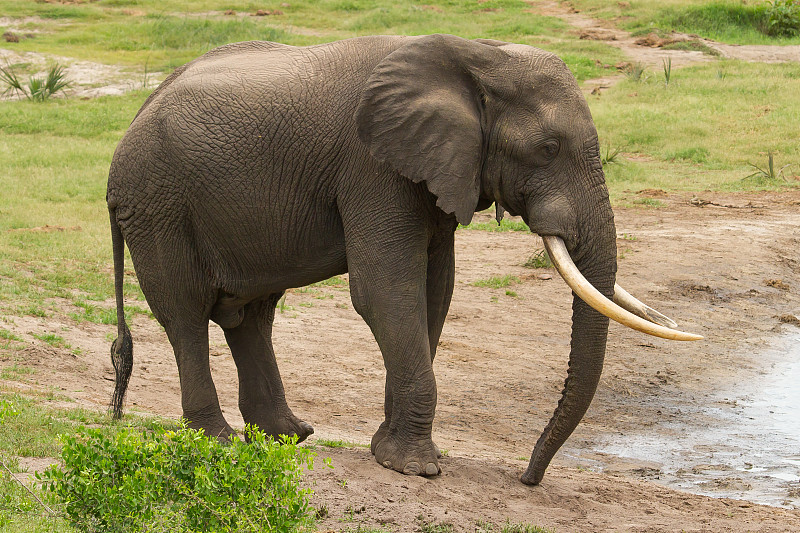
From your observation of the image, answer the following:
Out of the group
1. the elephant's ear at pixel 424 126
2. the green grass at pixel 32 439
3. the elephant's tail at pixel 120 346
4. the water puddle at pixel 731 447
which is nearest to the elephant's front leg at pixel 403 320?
the elephant's ear at pixel 424 126

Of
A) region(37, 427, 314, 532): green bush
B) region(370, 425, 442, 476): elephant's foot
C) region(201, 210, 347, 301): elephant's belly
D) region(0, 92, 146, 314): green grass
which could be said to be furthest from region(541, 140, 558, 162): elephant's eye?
region(0, 92, 146, 314): green grass

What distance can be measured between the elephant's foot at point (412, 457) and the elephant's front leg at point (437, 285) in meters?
0.20

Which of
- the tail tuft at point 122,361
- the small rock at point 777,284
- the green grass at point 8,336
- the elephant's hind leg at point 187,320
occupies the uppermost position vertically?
the elephant's hind leg at point 187,320

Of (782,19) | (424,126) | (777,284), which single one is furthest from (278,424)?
(782,19)

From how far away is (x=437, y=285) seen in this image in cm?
659

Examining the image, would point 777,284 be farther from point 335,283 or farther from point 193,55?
point 193,55

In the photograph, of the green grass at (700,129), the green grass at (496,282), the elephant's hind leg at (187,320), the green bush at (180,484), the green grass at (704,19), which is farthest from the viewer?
the green grass at (704,19)

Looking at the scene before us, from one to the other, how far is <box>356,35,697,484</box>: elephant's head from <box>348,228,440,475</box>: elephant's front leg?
0.41 metres

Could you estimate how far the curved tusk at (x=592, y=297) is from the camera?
5516 mm

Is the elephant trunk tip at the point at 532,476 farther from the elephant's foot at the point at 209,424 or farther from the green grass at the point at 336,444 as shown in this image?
the elephant's foot at the point at 209,424

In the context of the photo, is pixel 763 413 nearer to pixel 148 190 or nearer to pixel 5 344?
pixel 148 190

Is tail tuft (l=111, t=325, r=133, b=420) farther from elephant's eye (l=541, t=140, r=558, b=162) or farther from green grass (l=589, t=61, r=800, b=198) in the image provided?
green grass (l=589, t=61, r=800, b=198)

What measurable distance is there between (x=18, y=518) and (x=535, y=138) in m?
3.28

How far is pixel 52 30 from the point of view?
32281 mm
